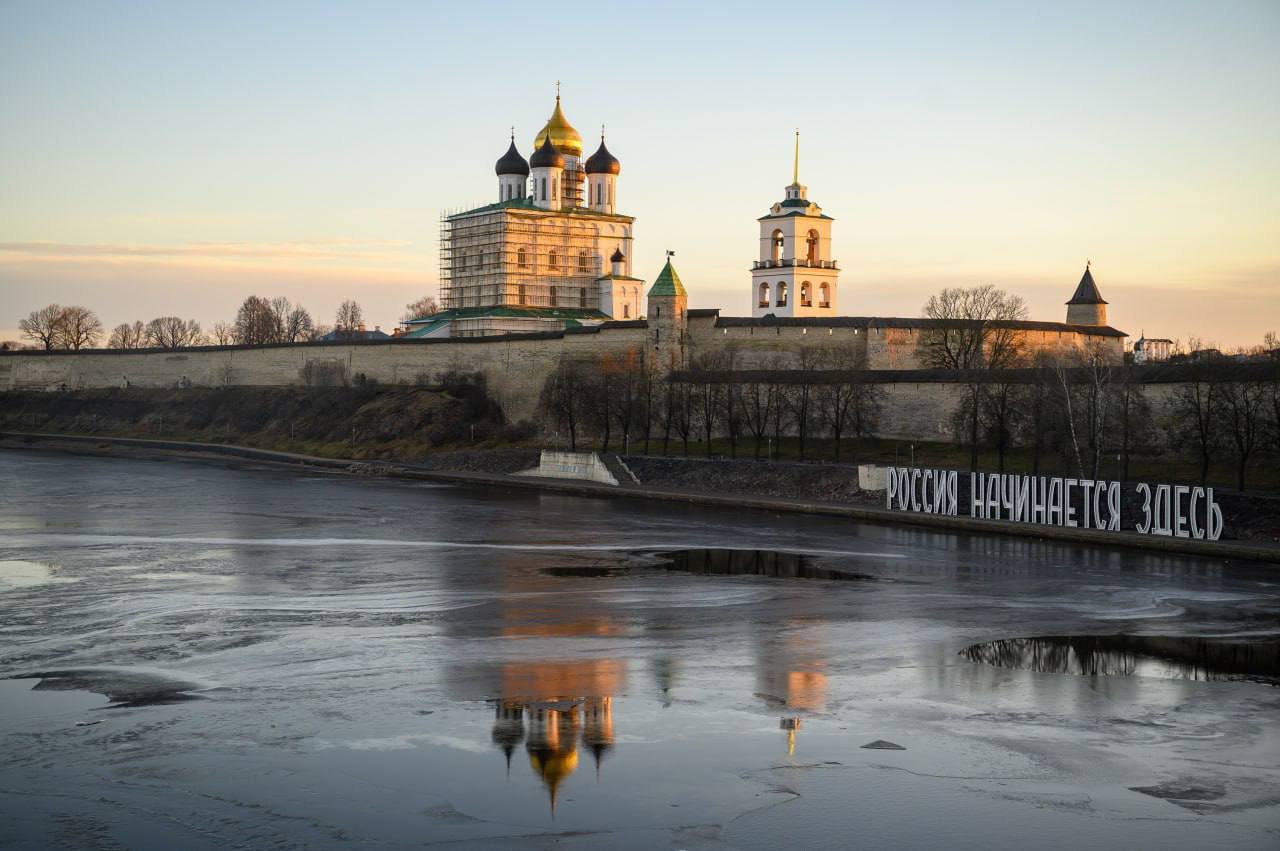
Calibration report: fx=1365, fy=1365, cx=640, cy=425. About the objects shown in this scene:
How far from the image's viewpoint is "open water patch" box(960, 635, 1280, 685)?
15.6 m

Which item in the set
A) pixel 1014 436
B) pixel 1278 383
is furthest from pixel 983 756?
pixel 1014 436

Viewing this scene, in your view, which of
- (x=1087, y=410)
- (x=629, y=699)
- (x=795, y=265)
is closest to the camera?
(x=629, y=699)

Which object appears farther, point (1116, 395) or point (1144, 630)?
point (1116, 395)

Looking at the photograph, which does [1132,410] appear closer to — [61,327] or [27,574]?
[27,574]

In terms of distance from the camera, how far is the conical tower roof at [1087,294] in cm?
5891

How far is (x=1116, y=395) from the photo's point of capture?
36.2 m

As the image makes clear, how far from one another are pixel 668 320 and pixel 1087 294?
20.1 meters

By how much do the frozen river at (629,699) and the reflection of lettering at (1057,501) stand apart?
213 cm

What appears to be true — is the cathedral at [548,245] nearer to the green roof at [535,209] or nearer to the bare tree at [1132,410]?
the green roof at [535,209]

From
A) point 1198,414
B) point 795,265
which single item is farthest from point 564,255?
point 1198,414

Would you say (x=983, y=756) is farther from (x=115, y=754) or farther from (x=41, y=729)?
(x=41, y=729)

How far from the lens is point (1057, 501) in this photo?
30.2 m

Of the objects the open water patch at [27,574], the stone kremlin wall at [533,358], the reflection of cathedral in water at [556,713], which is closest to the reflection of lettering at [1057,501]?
the stone kremlin wall at [533,358]

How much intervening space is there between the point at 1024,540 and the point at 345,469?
27431mm
